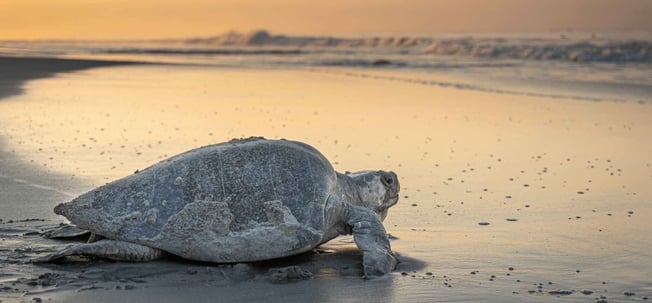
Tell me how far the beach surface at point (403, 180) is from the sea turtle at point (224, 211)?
0.12m

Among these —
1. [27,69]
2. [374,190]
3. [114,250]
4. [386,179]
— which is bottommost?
[114,250]

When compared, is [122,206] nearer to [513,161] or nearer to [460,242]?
[460,242]

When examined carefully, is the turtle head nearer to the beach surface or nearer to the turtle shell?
the beach surface

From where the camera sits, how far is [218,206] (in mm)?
6000

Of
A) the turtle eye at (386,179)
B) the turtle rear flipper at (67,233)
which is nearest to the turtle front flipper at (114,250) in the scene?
the turtle rear flipper at (67,233)

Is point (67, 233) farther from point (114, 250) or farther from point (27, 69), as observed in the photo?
point (27, 69)

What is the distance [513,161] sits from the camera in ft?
34.0

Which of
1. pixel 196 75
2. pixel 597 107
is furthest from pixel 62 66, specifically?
pixel 597 107

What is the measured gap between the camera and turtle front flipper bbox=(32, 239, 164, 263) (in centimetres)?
589

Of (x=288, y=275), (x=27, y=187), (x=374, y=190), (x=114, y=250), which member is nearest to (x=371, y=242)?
(x=288, y=275)

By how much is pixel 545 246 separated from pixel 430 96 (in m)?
12.2

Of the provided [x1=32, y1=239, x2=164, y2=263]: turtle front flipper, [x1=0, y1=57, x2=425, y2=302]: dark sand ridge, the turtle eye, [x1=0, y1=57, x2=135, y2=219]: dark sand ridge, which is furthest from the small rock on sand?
[x1=0, y1=57, x2=135, y2=219]: dark sand ridge

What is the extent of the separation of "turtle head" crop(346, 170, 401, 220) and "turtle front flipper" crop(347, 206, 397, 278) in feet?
0.94

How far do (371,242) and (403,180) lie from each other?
302 centimetres
